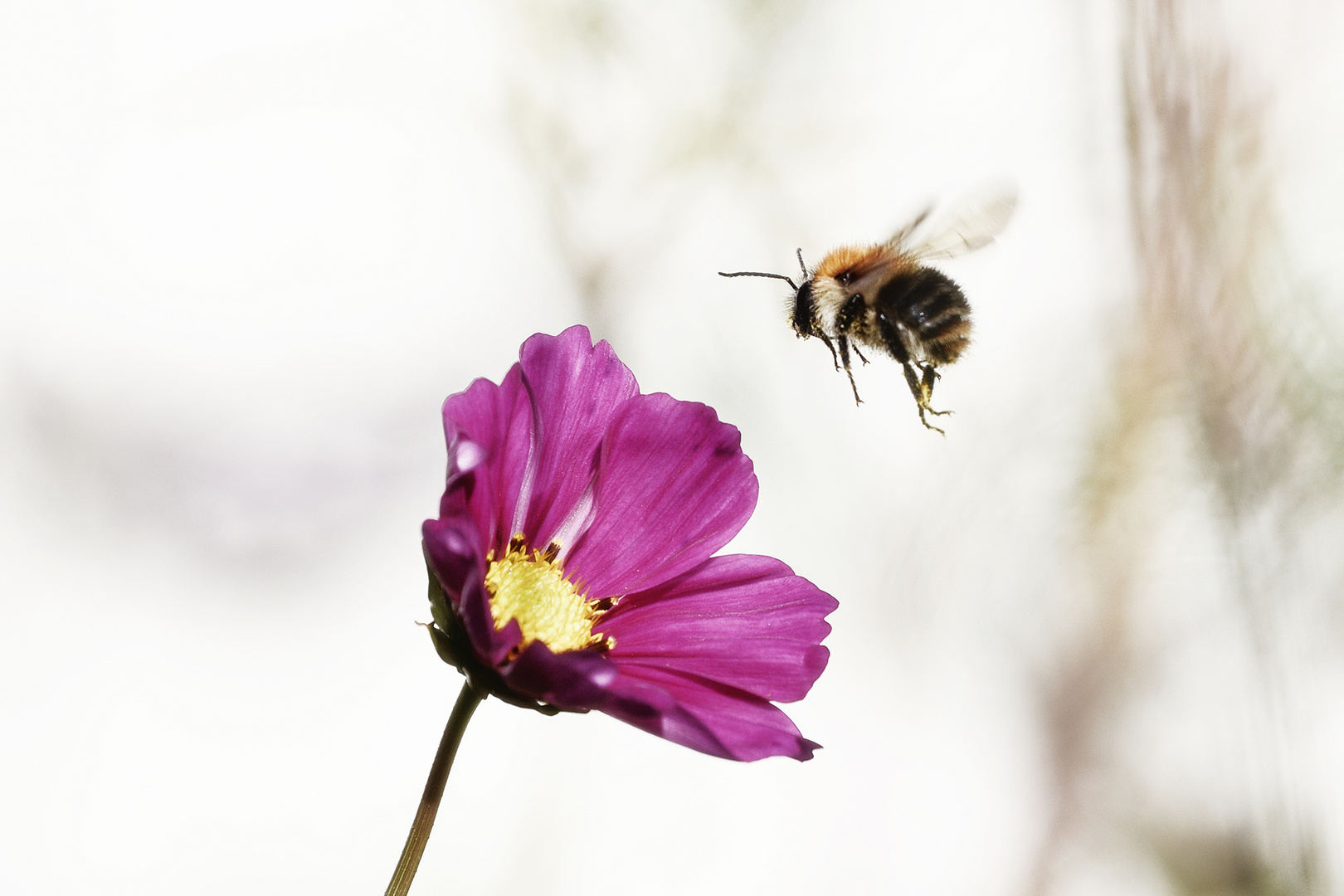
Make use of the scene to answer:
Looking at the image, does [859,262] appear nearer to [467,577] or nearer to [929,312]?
[929,312]

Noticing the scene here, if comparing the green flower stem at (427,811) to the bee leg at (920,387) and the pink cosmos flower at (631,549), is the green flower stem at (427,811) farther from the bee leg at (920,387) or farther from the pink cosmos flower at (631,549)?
the bee leg at (920,387)

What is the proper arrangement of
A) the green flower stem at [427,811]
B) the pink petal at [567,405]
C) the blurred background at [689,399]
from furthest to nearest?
the blurred background at [689,399] < the pink petal at [567,405] < the green flower stem at [427,811]

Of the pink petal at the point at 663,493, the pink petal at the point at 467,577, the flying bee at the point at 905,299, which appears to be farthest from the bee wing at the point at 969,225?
the pink petal at the point at 467,577

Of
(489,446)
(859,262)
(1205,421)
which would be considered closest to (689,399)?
(859,262)

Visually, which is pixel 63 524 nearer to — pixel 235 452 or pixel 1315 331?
pixel 235 452

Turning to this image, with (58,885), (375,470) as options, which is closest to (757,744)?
(375,470)

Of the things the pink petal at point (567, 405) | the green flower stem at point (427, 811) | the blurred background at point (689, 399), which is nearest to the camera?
the green flower stem at point (427, 811)

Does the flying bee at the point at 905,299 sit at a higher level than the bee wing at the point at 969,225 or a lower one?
lower

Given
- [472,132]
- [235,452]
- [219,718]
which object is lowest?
[219,718]

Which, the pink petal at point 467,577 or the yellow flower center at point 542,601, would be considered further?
the yellow flower center at point 542,601
